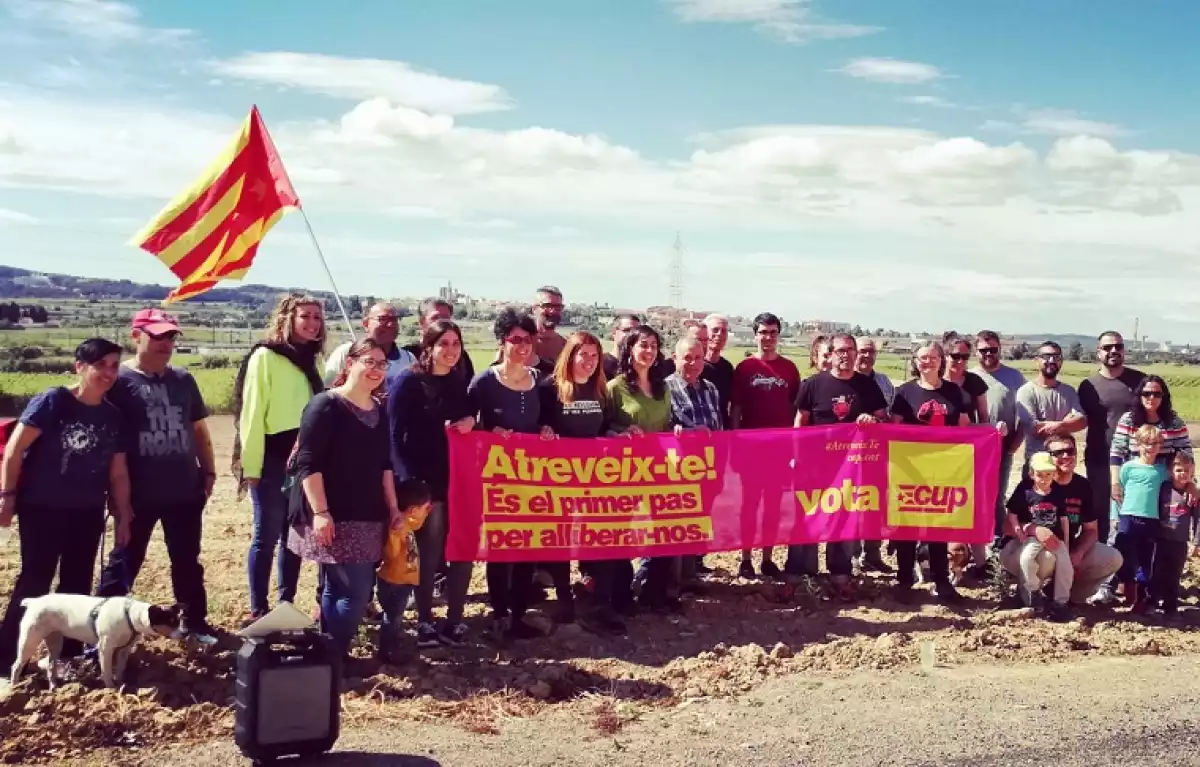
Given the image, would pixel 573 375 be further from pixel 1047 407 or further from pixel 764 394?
pixel 1047 407

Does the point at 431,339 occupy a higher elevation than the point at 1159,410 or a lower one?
higher

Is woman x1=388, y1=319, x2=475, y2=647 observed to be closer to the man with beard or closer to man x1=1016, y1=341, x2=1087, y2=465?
man x1=1016, y1=341, x2=1087, y2=465

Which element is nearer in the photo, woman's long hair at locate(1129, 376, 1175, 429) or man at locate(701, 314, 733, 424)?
woman's long hair at locate(1129, 376, 1175, 429)

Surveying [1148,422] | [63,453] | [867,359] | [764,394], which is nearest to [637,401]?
[764,394]

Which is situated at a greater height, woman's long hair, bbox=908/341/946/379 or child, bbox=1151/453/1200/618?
woman's long hair, bbox=908/341/946/379

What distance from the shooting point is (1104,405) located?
9.18 meters

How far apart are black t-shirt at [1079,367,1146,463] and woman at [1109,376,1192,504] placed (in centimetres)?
40

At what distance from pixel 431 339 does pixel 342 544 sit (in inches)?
57.9

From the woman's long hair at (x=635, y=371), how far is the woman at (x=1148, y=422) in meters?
3.99

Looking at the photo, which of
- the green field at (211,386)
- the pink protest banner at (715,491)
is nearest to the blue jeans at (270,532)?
the pink protest banner at (715,491)

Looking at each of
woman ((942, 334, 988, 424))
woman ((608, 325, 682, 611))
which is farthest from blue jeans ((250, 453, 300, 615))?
woman ((942, 334, 988, 424))

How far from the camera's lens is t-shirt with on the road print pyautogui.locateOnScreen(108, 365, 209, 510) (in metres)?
6.26

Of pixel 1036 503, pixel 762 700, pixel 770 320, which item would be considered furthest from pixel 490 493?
pixel 1036 503

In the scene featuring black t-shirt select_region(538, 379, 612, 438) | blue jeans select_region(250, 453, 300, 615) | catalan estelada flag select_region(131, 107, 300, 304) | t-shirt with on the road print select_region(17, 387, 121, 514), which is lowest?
blue jeans select_region(250, 453, 300, 615)
